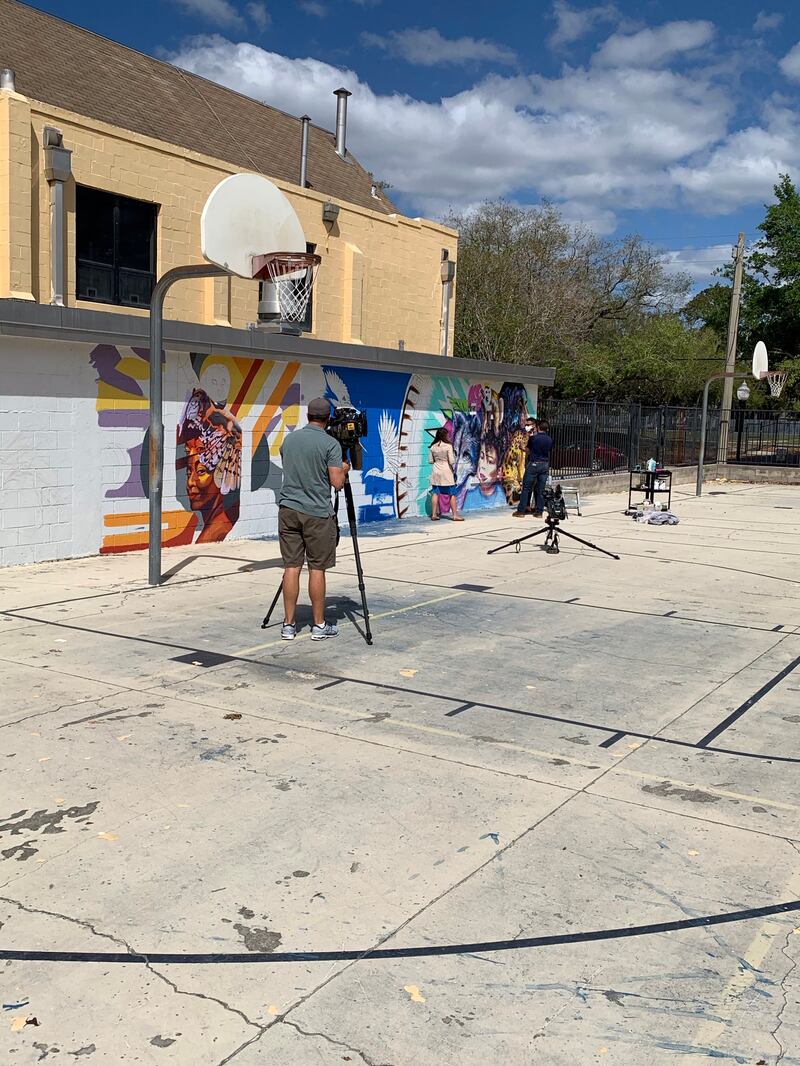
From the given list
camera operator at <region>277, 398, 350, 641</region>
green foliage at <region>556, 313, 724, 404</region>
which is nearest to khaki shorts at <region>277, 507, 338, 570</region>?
camera operator at <region>277, 398, 350, 641</region>

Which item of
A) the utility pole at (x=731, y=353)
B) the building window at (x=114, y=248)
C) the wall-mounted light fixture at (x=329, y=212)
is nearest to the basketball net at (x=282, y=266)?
the building window at (x=114, y=248)

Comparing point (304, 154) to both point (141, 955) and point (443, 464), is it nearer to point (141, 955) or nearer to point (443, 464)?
point (443, 464)

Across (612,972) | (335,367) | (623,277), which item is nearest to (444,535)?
(335,367)

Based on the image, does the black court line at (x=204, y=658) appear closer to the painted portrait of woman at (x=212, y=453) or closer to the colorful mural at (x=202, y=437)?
the colorful mural at (x=202, y=437)

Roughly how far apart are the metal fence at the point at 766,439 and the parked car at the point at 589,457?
7877 millimetres

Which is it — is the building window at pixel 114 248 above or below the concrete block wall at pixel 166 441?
above

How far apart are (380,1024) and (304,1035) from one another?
0.83 ft

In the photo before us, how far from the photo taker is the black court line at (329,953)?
352 cm

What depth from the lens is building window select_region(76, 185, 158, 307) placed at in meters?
16.3

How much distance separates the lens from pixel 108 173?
16297 mm

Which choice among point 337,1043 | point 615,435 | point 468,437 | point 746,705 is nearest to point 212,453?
point 468,437

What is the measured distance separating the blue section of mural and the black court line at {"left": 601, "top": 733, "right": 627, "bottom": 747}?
34.6ft

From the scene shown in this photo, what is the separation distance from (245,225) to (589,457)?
17107 millimetres

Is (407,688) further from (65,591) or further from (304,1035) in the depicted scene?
(65,591)
